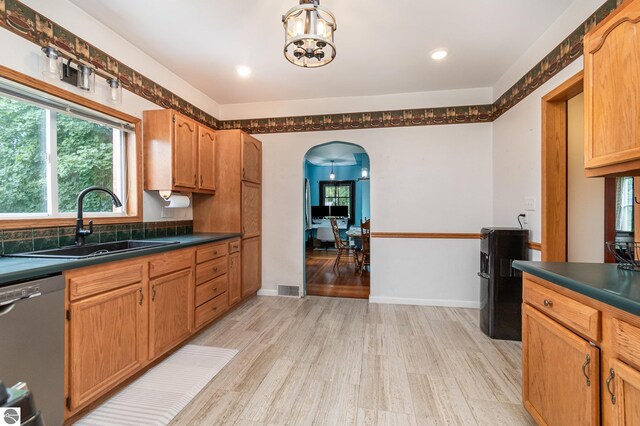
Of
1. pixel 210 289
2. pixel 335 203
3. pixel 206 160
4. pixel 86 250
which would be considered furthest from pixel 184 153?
pixel 335 203

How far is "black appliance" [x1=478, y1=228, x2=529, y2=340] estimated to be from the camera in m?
2.65

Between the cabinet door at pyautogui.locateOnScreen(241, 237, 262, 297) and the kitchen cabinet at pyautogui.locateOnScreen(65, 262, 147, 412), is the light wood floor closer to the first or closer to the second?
the cabinet door at pyautogui.locateOnScreen(241, 237, 262, 297)

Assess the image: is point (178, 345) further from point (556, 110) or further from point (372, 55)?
point (556, 110)

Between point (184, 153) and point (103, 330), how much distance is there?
173 centimetres

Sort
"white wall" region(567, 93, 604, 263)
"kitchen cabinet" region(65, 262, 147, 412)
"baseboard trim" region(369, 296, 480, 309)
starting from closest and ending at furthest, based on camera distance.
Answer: "kitchen cabinet" region(65, 262, 147, 412), "white wall" region(567, 93, 604, 263), "baseboard trim" region(369, 296, 480, 309)

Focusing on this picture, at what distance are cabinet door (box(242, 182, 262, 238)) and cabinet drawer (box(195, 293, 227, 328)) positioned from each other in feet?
2.70

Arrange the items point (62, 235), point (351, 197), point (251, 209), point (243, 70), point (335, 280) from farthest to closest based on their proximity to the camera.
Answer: point (351, 197) < point (335, 280) < point (251, 209) < point (243, 70) < point (62, 235)

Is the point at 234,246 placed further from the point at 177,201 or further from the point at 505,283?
the point at 505,283

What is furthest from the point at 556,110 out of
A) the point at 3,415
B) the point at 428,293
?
the point at 3,415

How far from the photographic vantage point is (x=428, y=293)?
144 inches

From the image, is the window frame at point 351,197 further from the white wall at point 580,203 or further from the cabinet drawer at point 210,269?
the white wall at point 580,203

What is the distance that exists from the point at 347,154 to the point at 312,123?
3391mm

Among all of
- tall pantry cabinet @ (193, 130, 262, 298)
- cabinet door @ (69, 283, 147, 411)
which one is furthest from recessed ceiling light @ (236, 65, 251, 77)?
cabinet door @ (69, 283, 147, 411)

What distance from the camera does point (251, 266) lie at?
376 cm
